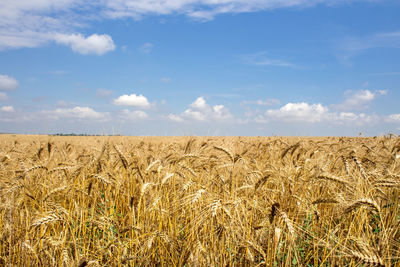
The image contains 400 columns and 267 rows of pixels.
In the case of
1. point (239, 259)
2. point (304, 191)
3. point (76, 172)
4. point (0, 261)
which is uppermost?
point (76, 172)

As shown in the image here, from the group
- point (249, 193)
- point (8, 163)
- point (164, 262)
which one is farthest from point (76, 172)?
point (8, 163)

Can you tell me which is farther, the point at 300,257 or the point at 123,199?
the point at 123,199

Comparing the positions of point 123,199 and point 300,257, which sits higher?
point 123,199

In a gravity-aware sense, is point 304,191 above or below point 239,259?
above

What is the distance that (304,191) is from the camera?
3232mm

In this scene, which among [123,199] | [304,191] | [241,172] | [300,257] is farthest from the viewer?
[241,172]

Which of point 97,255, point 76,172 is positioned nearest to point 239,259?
point 97,255

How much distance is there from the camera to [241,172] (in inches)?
178

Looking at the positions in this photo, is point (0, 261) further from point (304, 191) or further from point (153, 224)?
point (304, 191)

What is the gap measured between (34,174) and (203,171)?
2425 millimetres

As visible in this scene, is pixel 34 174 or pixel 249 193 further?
pixel 34 174

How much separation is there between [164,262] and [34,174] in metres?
2.72

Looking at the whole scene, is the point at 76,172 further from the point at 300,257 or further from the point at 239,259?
the point at 300,257

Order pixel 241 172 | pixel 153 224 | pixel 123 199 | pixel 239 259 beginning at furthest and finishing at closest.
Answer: pixel 241 172, pixel 123 199, pixel 153 224, pixel 239 259
